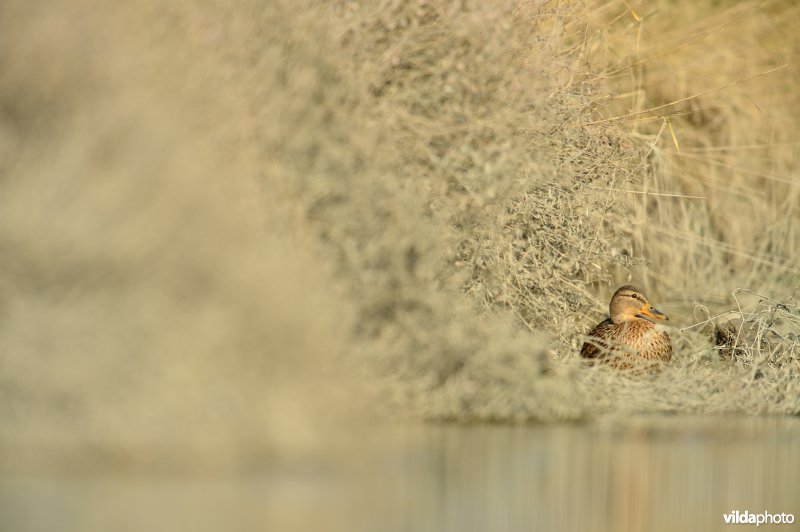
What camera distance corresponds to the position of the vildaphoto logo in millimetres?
5055

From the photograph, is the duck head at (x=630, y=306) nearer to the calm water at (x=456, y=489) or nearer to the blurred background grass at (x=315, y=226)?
the blurred background grass at (x=315, y=226)

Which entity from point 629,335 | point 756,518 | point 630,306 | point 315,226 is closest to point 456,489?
point 756,518

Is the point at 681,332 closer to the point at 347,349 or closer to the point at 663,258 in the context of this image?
the point at 663,258

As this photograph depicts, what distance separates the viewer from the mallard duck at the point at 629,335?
756cm

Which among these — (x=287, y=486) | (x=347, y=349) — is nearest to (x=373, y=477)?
(x=287, y=486)

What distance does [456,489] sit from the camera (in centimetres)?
523

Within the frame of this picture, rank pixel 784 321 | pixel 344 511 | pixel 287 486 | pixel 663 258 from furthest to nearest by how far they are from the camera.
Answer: pixel 663 258 < pixel 784 321 < pixel 287 486 < pixel 344 511

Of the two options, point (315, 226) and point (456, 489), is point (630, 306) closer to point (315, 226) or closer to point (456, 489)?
point (315, 226)

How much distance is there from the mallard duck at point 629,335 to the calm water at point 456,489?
1.34 metres

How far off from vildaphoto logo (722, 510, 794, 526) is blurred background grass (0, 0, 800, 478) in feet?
4.22

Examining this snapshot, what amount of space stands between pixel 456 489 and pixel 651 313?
3.07 meters

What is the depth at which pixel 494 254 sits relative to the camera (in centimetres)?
692

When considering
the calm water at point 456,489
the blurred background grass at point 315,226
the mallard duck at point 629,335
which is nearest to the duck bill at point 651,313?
the mallard duck at point 629,335

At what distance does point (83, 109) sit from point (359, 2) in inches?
60.4
